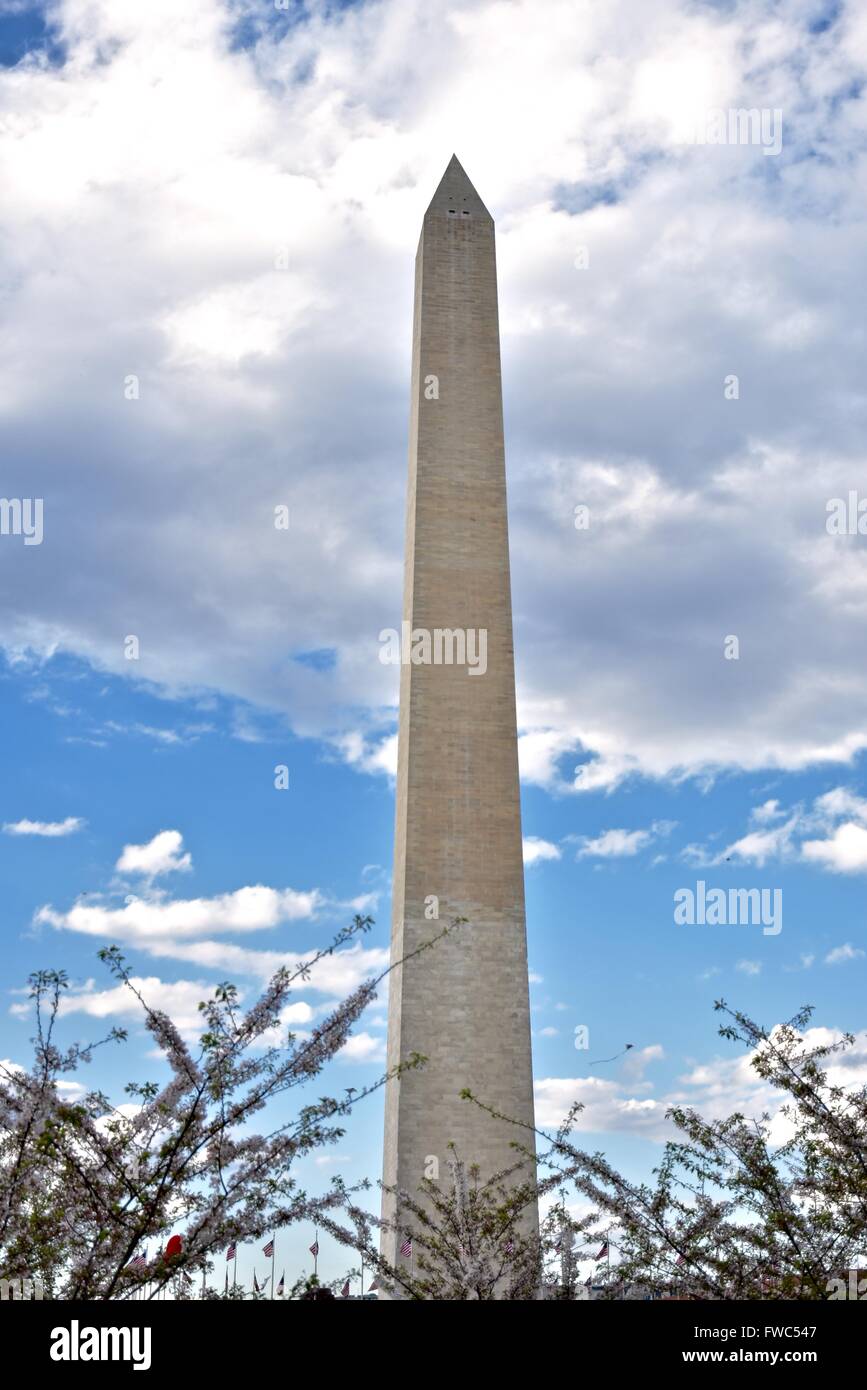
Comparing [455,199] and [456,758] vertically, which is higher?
[455,199]

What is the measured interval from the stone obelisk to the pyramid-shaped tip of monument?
47 mm

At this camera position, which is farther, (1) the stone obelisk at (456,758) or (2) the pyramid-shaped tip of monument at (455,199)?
(2) the pyramid-shaped tip of monument at (455,199)

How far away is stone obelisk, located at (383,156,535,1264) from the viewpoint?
30219 mm

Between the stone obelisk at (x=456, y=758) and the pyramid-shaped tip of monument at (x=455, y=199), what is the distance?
47mm

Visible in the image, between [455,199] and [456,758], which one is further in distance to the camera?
[455,199]

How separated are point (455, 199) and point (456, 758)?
1450cm

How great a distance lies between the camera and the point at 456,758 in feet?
106

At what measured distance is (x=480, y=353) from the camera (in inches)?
1393

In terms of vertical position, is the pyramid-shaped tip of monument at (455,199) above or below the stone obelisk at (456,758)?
above

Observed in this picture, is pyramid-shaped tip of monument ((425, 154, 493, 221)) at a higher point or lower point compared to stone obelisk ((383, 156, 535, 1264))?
higher

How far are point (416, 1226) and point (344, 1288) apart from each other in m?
11.9

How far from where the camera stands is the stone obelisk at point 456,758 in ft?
99.1
